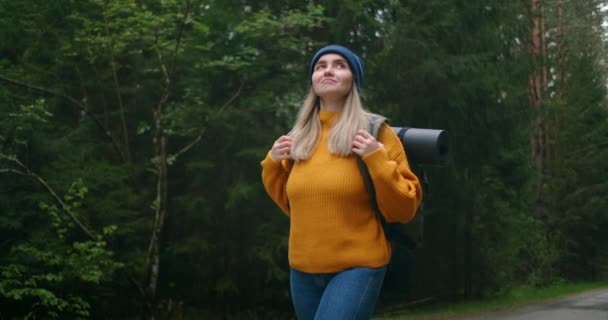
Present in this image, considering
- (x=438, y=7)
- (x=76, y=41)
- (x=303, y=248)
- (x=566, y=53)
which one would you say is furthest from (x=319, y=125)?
(x=566, y=53)

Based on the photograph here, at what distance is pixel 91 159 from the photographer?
38.3ft

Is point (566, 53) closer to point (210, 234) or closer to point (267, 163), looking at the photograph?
point (210, 234)

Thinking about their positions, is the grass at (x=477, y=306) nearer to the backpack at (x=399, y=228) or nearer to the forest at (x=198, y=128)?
the forest at (x=198, y=128)

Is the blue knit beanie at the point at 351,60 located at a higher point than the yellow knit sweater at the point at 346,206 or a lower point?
higher

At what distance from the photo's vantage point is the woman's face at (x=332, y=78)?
3.00 meters

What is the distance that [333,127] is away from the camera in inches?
115

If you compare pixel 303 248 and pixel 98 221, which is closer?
pixel 303 248

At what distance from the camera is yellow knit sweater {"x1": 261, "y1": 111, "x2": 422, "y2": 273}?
2.74 m

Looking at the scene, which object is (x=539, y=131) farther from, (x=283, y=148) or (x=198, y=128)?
(x=283, y=148)

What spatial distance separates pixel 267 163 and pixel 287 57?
8935 mm

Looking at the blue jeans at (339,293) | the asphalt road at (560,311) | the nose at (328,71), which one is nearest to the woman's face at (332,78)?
the nose at (328,71)

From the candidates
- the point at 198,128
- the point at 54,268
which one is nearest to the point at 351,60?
the point at 54,268

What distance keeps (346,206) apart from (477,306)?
546 inches

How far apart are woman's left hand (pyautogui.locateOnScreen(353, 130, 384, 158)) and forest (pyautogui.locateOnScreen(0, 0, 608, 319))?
6.81 metres
